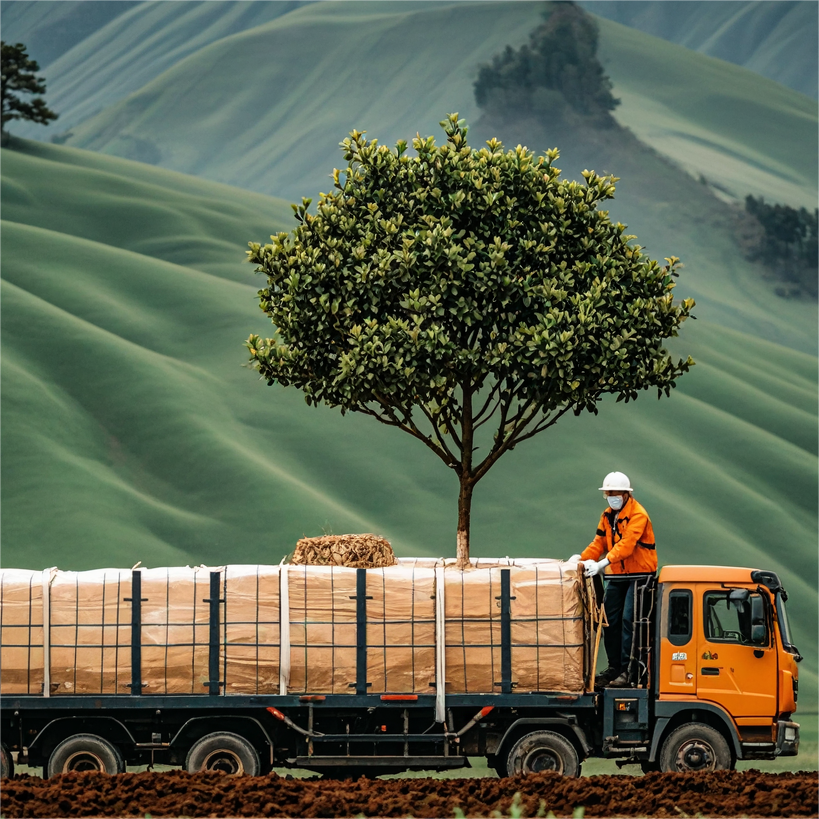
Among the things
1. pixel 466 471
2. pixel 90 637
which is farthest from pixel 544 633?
pixel 90 637

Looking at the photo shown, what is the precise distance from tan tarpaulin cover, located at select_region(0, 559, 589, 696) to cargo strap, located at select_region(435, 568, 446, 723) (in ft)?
0.27

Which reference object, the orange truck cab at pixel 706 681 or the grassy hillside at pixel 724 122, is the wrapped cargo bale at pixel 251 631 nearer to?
the orange truck cab at pixel 706 681

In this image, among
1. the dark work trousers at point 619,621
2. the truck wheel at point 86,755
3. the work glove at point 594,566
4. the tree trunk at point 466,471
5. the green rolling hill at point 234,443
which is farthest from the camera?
the green rolling hill at point 234,443

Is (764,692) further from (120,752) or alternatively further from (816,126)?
(816,126)

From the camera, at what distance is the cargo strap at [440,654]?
16.8 meters

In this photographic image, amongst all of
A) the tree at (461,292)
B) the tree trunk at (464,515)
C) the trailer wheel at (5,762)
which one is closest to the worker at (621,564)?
→ the tree at (461,292)

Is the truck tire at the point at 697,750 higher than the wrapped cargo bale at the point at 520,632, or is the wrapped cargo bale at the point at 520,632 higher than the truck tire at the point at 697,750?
the wrapped cargo bale at the point at 520,632

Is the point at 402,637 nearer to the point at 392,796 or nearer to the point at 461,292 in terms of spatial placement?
the point at 392,796

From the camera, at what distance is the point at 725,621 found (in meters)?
17.3

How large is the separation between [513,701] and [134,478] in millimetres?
30072

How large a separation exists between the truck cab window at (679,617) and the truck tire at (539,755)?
198 centimetres

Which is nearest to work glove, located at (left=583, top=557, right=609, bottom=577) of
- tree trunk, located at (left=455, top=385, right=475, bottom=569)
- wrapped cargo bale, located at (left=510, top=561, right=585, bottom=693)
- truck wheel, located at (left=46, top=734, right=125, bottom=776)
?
wrapped cargo bale, located at (left=510, top=561, right=585, bottom=693)

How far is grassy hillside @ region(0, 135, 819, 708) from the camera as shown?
4212 centimetres

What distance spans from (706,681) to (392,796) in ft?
15.1
